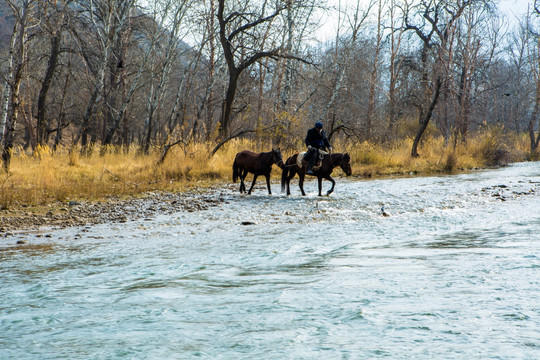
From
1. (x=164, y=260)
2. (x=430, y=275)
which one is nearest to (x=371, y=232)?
(x=430, y=275)

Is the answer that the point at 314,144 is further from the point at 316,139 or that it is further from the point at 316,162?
the point at 316,162

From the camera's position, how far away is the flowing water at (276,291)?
2.98 meters

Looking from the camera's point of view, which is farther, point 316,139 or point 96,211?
point 316,139

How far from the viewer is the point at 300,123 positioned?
19.5 meters

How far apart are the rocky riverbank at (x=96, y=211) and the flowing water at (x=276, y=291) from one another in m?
0.69

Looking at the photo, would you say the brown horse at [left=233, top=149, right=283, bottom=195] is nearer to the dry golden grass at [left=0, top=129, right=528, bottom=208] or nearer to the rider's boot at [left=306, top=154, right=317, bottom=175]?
the rider's boot at [left=306, top=154, right=317, bottom=175]

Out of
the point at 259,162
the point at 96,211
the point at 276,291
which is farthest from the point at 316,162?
the point at 276,291

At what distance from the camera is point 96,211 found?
9422 millimetres

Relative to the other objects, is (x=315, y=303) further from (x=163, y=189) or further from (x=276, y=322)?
(x=163, y=189)

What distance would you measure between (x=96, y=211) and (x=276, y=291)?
6.34 m

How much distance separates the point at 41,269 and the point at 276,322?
298 centimetres

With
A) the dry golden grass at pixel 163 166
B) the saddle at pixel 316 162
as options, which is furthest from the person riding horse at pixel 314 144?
the dry golden grass at pixel 163 166

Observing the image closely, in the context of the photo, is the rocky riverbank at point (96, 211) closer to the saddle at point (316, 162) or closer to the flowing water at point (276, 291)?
the flowing water at point (276, 291)

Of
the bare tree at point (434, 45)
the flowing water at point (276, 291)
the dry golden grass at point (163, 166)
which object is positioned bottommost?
the flowing water at point (276, 291)
